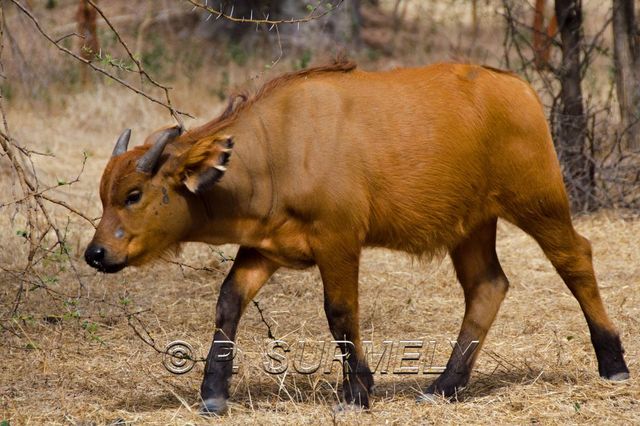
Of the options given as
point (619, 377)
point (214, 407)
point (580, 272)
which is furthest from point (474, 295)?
point (214, 407)

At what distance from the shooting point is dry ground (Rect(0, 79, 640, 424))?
6027 millimetres

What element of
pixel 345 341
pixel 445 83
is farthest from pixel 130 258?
pixel 445 83

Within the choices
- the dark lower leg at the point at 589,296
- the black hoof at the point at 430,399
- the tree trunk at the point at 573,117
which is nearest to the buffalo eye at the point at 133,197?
the black hoof at the point at 430,399

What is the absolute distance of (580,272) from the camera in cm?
655

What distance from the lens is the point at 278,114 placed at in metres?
6.08

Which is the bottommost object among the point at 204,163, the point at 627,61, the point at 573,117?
the point at 204,163

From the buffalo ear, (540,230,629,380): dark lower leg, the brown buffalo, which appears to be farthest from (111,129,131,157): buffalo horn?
(540,230,629,380): dark lower leg

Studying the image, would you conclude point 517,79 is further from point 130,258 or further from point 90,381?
point 90,381

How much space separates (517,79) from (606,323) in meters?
1.56

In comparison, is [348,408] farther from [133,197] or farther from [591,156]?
[591,156]

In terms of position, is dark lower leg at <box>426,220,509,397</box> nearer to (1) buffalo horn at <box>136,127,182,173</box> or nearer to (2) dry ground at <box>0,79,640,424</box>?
(2) dry ground at <box>0,79,640,424</box>

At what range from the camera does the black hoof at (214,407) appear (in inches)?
234

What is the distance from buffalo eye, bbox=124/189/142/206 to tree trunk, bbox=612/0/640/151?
7.23 meters

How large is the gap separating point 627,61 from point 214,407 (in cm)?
745
